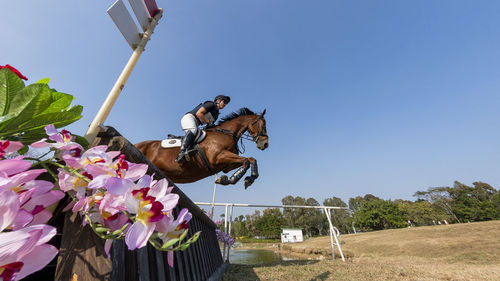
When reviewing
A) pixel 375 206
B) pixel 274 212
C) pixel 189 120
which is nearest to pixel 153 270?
pixel 189 120

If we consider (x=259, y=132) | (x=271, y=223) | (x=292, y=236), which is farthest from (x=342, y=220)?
(x=259, y=132)

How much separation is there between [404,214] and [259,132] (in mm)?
50622

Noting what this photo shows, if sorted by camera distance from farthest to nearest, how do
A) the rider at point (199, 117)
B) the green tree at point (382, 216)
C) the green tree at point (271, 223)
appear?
the green tree at point (271, 223) → the green tree at point (382, 216) → the rider at point (199, 117)

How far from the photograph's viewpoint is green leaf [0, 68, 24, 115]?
0.46 metres

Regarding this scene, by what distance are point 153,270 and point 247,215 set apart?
56.4 meters

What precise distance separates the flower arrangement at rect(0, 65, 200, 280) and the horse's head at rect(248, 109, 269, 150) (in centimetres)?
328

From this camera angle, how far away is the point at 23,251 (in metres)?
0.25

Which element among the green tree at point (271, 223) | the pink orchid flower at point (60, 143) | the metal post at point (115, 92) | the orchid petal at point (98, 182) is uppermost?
the green tree at point (271, 223)

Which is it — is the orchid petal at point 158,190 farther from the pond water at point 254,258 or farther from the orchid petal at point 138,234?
the pond water at point 254,258

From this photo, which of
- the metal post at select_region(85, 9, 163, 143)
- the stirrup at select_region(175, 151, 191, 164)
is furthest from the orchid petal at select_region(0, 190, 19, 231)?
the stirrup at select_region(175, 151, 191, 164)

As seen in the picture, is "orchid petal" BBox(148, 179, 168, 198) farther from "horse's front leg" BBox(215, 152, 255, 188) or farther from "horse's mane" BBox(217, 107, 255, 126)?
"horse's mane" BBox(217, 107, 255, 126)

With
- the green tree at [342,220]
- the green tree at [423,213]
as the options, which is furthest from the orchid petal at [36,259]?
the green tree at [342,220]

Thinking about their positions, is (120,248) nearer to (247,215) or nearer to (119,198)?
(119,198)

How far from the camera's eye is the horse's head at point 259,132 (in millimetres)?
3766
